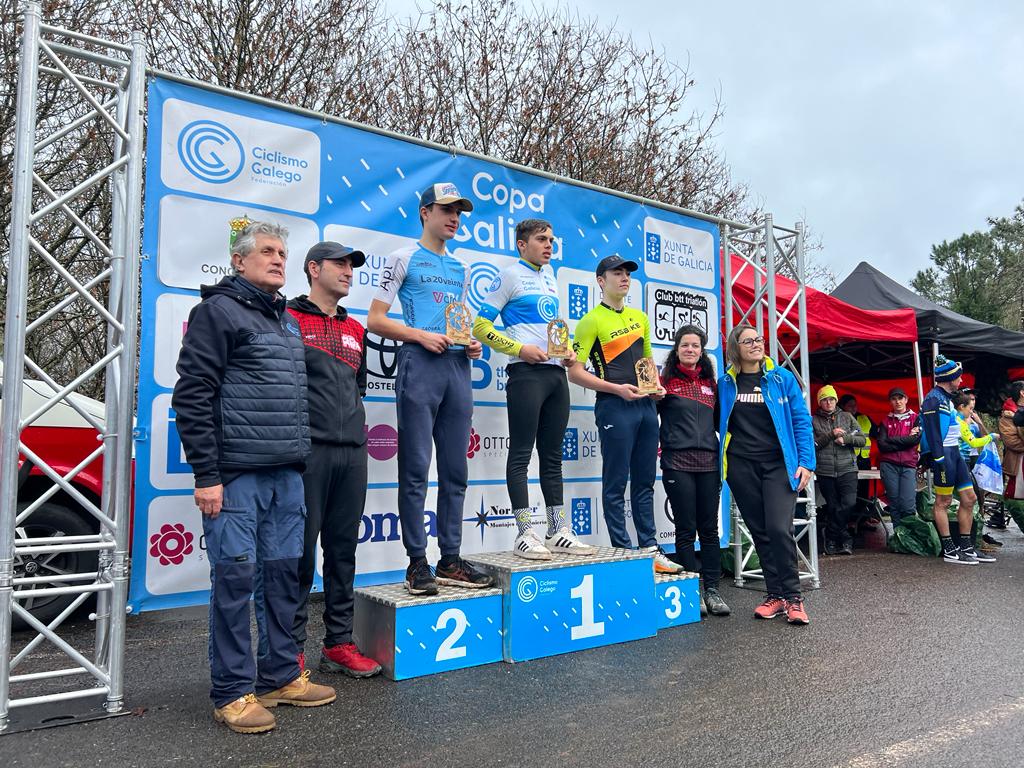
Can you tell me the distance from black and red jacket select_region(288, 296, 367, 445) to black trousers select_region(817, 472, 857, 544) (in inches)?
243

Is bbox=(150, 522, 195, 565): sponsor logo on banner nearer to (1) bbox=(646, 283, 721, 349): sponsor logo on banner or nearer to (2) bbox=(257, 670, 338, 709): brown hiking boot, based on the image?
(2) bbox=(257, 670, 338, 709): brown hiking boot

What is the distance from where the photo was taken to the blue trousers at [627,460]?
15.7 feet

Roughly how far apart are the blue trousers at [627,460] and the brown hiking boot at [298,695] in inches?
85.3

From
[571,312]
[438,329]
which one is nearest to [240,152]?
[438,329]

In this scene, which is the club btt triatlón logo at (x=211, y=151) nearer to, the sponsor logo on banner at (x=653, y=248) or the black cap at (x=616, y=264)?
the black cap at (x=616, y=264)

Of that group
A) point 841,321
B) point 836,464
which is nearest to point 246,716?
point 836,464

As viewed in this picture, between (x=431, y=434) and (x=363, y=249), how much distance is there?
137cm

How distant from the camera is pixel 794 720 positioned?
3076mm

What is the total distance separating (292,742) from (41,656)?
2104mm

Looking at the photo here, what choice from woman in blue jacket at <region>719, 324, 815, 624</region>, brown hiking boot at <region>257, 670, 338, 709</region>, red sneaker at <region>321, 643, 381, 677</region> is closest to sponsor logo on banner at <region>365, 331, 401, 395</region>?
red sneaker at <region>321, 643, 381, 677</region>

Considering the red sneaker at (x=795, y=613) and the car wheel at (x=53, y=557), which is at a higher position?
the car wheel at (x=53, y=557)

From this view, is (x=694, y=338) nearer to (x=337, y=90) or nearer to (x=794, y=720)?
(x=794, y=720)

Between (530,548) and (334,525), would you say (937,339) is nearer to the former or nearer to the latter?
(530,548)

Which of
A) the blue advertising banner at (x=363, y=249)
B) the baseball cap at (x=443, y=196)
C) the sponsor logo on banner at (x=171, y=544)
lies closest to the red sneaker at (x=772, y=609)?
the blue advertising banner at (x=363, y=249)
